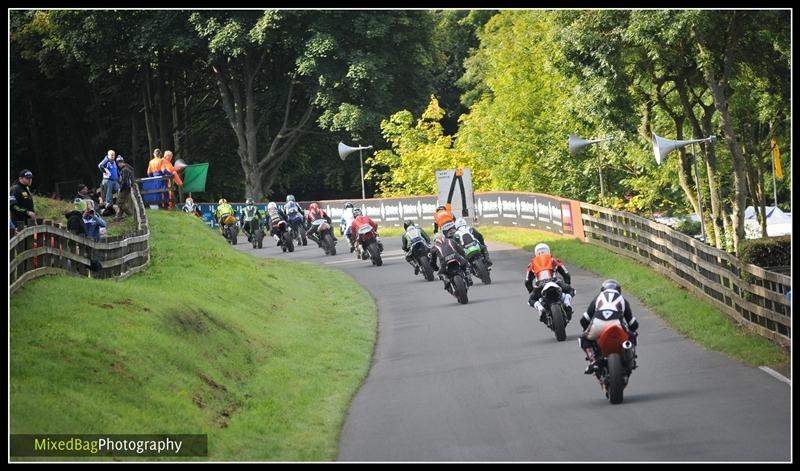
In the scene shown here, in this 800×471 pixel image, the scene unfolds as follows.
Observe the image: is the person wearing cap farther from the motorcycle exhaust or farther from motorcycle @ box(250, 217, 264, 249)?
motorcycle @ box(250, 217, 264, 249)

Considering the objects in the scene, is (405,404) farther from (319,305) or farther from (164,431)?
(319,305)

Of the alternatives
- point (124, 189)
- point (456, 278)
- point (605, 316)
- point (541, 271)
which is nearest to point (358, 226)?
point (124, 189)

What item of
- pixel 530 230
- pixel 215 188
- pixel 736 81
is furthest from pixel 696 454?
pixel 215 188

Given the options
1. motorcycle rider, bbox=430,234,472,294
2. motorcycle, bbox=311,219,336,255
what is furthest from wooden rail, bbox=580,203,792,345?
motorcycle, bbox=311,219,336,255

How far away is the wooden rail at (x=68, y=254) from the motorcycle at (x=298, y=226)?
1435 centimetres

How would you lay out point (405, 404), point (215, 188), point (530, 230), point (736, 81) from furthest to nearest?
point (215, 188) < point (530, 230) < point (736, 81) < point (405, 404)

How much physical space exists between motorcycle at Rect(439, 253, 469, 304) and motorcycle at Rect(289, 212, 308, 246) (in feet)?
51.6

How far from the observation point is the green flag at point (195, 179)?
1548 inches

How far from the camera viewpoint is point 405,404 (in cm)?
1709

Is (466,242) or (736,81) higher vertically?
(736,81)

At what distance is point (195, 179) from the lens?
39.8 metres

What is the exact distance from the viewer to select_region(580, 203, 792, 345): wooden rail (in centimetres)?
2070

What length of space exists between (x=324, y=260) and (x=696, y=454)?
1061 inches

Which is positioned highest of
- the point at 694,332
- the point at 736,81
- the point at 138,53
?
the point at 138,53
